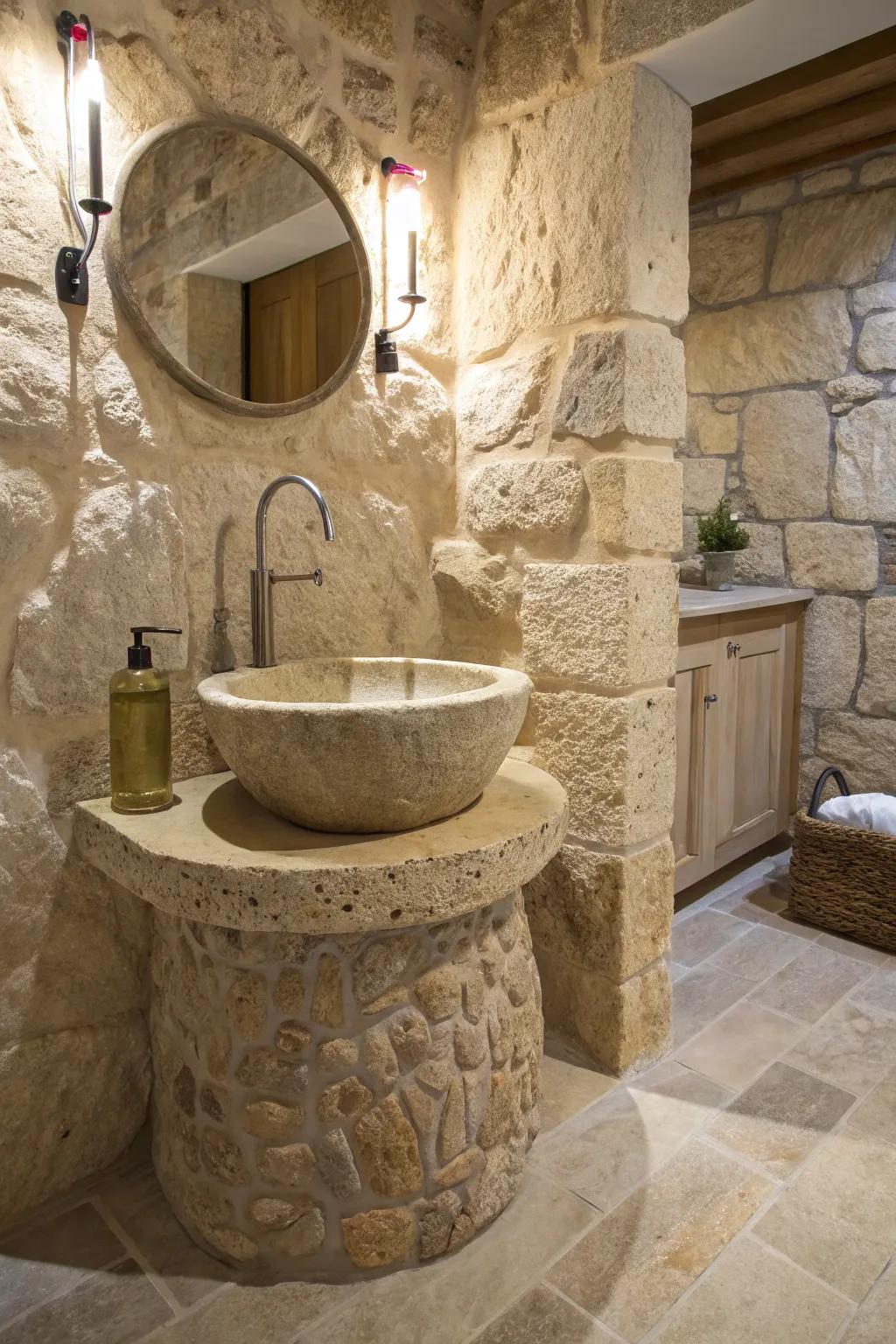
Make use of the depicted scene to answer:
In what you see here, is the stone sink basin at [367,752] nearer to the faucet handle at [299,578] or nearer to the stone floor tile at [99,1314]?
the faucet handle at [299,578]

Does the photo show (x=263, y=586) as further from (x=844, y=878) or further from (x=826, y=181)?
(x=826, y=181)

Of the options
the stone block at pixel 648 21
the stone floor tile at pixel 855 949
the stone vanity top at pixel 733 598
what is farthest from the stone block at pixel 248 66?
the stone floor tile at pixel 855 949

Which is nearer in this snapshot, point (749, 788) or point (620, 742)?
point (620, 742)

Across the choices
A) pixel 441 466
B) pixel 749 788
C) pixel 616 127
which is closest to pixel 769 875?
pixel 749 788

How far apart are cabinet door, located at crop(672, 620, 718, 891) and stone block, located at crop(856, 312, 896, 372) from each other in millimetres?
1040

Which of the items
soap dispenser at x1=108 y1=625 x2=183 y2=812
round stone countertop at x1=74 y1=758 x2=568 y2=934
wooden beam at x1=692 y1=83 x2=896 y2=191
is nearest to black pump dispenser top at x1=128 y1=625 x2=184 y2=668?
soap dispenser at x1=108 y1=625 x2=183 y2=812

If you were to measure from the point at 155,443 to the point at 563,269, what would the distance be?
83 centimetres

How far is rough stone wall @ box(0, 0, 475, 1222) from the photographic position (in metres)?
1.28

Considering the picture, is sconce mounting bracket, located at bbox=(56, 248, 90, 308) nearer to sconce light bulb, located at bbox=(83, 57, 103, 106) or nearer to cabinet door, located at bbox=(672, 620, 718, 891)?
sconce light bulb, located at bbox=(83, 57, 103, 106)

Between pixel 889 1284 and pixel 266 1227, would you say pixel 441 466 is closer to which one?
pixel 266 1227

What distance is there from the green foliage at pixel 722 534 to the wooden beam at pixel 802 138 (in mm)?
1038

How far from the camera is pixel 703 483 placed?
312 cm

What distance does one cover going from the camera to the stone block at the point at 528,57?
1.61 metres

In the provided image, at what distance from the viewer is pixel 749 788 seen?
264cm
